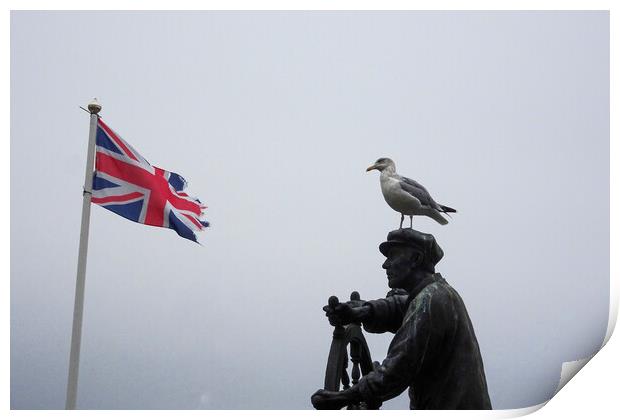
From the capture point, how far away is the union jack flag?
33.2ft

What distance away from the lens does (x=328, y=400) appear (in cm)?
660

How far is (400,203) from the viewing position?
8.04 meters

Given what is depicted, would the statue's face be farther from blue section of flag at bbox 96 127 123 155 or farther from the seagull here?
blue section of flag at bbox 96 127 123 155

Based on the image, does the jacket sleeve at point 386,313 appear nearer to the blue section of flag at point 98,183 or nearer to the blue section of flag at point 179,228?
the blue section of flag at point 179,228

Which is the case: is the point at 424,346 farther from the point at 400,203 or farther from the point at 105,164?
the point at 105,164

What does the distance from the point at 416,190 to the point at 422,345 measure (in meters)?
1.77

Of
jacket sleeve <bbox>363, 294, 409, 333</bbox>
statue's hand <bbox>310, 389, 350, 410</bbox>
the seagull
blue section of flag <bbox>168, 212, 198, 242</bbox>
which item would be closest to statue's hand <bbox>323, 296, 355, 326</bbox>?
jacket sleeve <bbox>363, 294, 409, 333</bbox>

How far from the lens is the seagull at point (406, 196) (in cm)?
804

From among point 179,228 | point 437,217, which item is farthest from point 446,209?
point 179,228

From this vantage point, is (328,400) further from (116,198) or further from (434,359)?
(116,198)

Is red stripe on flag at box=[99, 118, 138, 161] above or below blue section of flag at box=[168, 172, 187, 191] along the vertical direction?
above

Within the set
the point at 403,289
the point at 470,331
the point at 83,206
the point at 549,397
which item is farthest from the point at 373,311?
the point at 83,206

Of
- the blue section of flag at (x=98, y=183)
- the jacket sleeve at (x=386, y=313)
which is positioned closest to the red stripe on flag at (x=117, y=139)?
the blue section of flag at (x=98, y=183)

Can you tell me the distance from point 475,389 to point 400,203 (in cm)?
187
